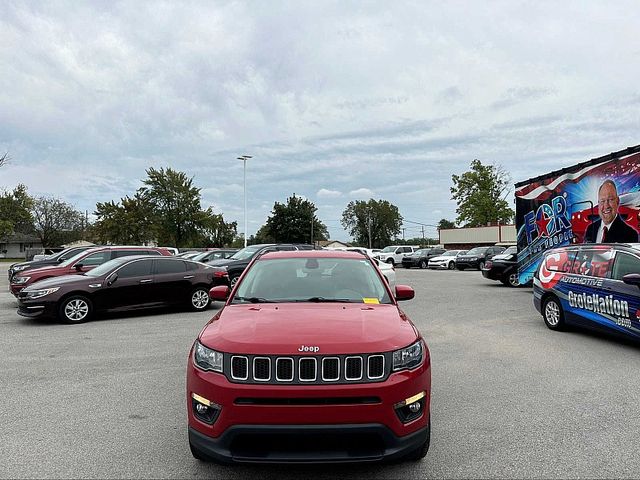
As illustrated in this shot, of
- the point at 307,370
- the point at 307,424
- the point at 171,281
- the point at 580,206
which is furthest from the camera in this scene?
the point at 580,206

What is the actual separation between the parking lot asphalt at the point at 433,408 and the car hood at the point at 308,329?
3.08 feet

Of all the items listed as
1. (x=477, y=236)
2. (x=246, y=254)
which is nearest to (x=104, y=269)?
(x=246, y=254)

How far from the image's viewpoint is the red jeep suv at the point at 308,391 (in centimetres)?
297

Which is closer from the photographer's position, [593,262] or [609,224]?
[593,262]

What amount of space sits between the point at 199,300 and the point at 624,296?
877 centimetres

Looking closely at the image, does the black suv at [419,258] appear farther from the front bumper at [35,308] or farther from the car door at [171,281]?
the front bumper at [35,308]

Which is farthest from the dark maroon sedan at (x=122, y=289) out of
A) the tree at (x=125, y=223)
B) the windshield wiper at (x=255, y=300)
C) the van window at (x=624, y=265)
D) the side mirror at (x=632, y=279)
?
the tree at (x=125, y=223)

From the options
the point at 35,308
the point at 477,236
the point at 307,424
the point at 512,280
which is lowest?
the point at 512,280

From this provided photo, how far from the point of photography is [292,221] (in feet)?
273

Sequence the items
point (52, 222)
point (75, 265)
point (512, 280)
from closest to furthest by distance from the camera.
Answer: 1. point (75, 265)
2. point (512, 280)
3. point (52, 222)

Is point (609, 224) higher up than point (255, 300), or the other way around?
point (609, 224)

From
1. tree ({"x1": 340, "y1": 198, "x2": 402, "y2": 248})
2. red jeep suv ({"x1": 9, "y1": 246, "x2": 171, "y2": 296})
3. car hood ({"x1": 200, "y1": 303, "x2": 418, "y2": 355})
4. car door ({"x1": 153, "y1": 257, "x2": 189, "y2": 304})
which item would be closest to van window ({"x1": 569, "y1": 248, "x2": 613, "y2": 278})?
car hood ({"x1": 200, "y1": 303, "x2": 418, "y2": 355})

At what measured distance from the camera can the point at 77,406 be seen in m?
4.90

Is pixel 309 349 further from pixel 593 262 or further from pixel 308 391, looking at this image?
pixel 593 262
